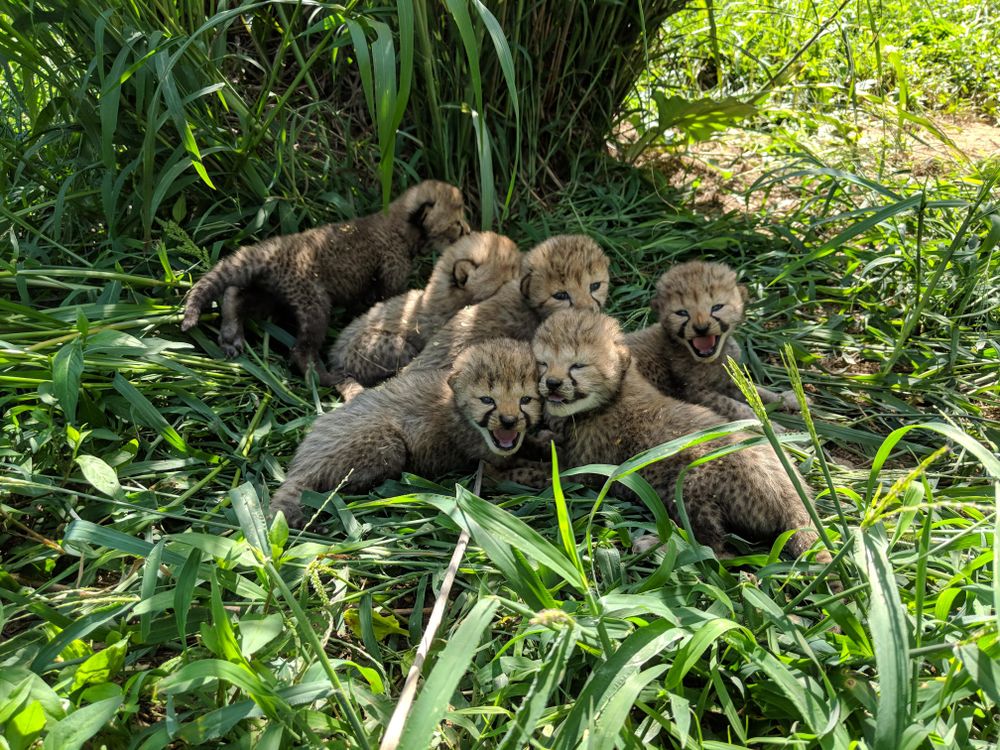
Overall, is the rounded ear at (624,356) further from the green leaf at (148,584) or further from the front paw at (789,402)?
the green leaf at (148,584)

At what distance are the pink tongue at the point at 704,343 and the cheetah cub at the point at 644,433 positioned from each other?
10.4 inches

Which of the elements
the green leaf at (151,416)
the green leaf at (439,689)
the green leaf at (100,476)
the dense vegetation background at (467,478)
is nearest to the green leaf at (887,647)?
the dense vegetation background at (467,478)

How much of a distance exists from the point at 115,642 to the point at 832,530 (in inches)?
69.1

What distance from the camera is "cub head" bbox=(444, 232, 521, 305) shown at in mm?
3688

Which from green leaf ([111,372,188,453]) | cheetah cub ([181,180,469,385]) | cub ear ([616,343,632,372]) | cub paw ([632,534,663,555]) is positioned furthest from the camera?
cheetah cub ([181,180,469,385])

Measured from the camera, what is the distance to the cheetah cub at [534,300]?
3434mm

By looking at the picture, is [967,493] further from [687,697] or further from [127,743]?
[127,743]

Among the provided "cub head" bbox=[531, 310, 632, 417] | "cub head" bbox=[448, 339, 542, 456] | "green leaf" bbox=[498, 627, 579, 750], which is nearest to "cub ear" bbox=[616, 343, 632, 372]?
"cub head" bbox=[531, 310, 632, 417]

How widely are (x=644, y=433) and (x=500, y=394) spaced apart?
20.1 inches

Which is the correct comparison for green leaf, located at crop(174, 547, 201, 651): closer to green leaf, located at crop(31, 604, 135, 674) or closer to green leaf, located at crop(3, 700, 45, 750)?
green leaf, located at crop(31, 604, 135, 674)

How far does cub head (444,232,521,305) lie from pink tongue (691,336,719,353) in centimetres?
90

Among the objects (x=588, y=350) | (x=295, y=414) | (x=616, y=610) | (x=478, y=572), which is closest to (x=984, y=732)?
(x=616, y=610)

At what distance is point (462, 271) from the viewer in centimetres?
368

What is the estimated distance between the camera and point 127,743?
5.65 ft
